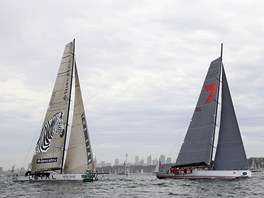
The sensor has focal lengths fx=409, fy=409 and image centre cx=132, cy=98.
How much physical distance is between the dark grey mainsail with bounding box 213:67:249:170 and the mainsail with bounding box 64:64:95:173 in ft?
54.3

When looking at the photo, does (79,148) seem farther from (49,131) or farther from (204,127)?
(204,127)

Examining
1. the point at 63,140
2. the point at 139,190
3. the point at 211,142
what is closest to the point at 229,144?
the point at 211,142

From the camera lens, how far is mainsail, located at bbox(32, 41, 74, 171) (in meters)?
50.4

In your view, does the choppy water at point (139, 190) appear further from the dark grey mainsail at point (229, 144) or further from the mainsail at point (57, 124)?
the mainsail at point (57, 124)

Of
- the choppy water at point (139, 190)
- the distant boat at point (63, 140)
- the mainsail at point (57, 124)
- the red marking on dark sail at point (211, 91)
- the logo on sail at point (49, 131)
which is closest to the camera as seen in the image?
the choppy water at point (139, 190)

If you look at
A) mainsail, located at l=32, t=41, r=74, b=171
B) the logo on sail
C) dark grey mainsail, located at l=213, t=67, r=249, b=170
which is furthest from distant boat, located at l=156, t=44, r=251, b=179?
the logo on sail

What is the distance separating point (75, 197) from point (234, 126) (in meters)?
27.9

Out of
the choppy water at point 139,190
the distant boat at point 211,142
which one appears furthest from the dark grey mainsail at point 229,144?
the choppy water at point 139,190

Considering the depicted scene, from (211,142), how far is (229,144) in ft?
8.90

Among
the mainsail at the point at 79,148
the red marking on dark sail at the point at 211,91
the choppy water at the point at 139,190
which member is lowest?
the choppy water at the point at 139,190

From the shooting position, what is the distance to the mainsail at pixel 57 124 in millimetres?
50416

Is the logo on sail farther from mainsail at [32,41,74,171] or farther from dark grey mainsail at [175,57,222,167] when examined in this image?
dark grey mainsail at [175,57,222,167]

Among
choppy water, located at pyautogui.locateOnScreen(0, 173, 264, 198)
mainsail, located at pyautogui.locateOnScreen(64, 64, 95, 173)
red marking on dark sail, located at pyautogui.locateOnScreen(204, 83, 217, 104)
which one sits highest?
red marking on dark sail, located at pyautogui.locateOnScreen(204, 83, 217, 104)

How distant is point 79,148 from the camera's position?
48750 millimetres
